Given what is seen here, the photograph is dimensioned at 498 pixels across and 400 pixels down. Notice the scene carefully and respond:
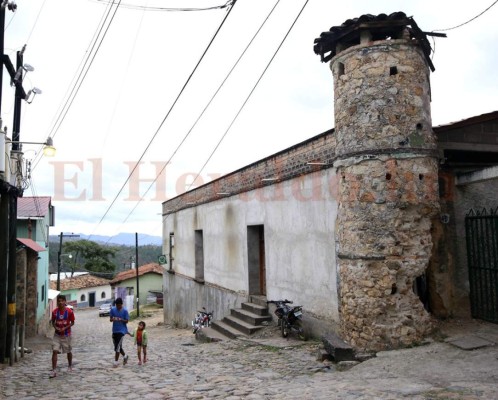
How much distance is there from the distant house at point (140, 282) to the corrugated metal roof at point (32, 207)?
2003 cm

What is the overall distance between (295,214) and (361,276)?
10.6 feet

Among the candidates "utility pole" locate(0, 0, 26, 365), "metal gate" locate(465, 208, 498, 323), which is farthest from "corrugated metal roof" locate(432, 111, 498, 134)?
"utility pole" locate(0, 0, 26, 365)

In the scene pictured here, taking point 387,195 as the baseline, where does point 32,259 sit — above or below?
below

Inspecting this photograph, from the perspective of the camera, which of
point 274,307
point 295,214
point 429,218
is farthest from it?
point 274,307

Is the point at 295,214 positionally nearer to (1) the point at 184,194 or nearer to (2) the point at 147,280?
(1) the point at 184,194

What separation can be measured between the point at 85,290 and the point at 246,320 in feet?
138

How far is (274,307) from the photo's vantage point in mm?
11219

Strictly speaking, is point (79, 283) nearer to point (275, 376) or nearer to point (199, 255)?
point (199, 255)

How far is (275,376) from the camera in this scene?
688 centimetres

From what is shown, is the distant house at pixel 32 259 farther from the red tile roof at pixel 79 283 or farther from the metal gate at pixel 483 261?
the red tile roof at pixel 79 283

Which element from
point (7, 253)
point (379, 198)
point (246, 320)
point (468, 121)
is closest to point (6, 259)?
point (7, 253)

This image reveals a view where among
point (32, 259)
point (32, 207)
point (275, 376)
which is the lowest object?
point (275, 376)

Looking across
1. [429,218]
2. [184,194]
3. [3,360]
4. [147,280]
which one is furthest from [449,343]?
[147,280]

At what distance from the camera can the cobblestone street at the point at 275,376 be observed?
17.7ft
